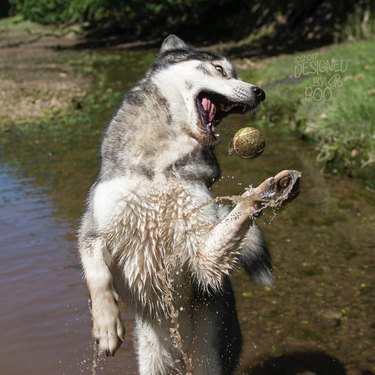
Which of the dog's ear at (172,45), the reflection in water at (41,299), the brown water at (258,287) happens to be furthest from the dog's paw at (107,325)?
the dog's ear at (172,45)

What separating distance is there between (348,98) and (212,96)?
4.86 m

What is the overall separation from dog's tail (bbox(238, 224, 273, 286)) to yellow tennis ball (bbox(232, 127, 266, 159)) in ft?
1.39

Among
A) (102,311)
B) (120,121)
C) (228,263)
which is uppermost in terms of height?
(120,121)

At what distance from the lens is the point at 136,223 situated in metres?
3.55

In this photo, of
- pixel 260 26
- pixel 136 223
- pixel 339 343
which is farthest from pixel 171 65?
pixel 260 26

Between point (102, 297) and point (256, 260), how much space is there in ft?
3.00

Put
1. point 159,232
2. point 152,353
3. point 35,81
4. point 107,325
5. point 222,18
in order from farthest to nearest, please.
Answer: point 222,18 < point 35,81 < point 152,353 < point 159,232 < point 107,325

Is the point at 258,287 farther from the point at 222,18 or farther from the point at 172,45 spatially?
the point at 222,18

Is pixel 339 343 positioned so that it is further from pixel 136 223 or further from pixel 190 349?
pixel 136 223

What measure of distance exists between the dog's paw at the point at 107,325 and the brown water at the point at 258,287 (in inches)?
39.2

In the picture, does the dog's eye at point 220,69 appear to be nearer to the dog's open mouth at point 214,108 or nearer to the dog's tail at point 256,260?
the dog's open mouth at point 214,108

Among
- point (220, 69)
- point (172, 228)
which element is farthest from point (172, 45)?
point (172, 228)

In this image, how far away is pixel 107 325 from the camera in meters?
3.34

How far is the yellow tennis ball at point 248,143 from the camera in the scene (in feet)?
12.6
